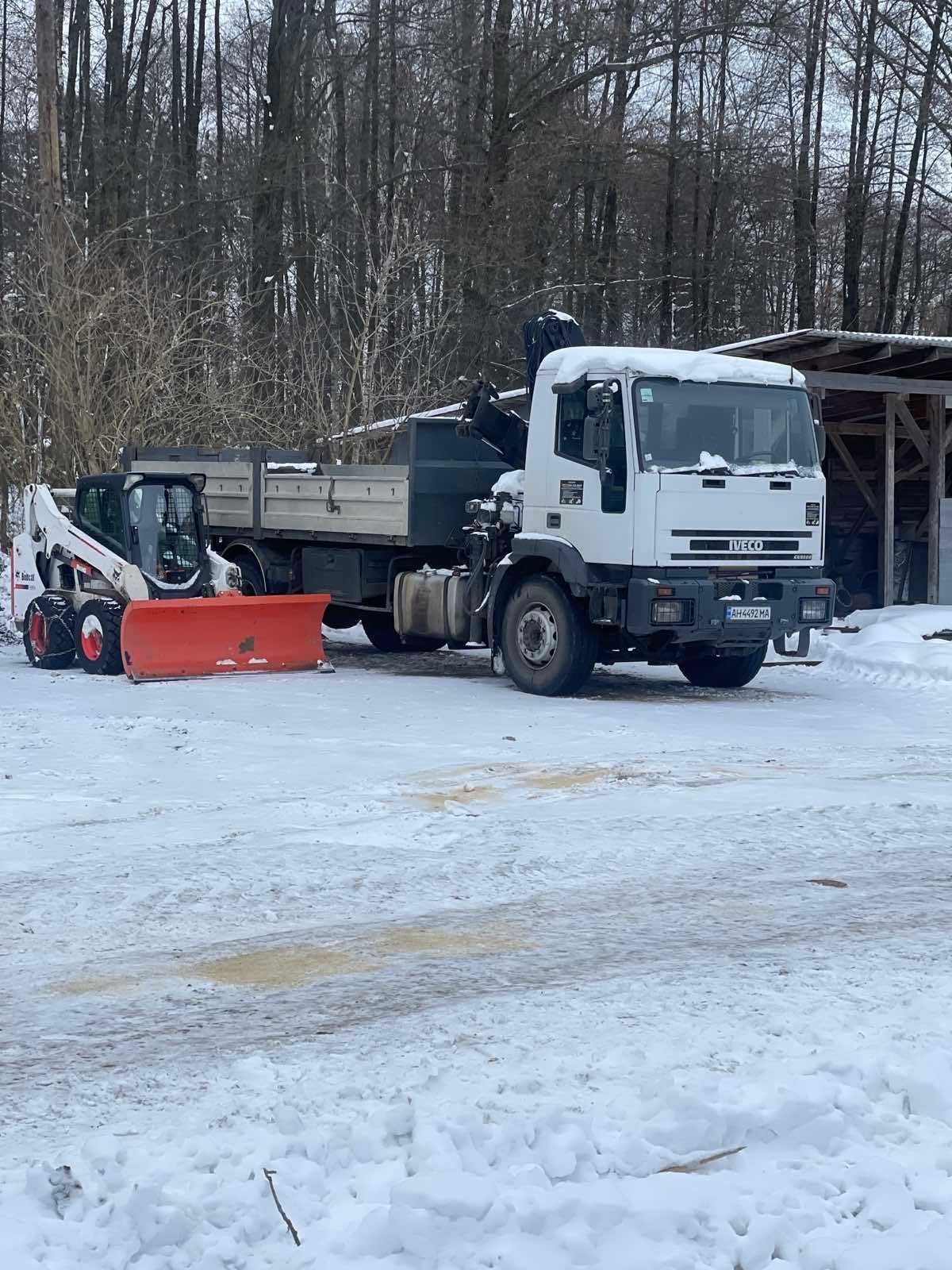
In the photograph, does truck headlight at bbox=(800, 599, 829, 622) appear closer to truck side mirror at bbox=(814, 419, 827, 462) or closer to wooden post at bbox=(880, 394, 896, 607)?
truck side mirror at bbox=(814, 419, 827, 462)

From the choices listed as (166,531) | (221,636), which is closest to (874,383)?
(166,531)

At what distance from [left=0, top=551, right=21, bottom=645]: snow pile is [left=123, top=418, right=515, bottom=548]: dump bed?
2.81 meters

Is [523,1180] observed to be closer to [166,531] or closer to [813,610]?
[813,610]

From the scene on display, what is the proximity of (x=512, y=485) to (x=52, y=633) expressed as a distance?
475cm

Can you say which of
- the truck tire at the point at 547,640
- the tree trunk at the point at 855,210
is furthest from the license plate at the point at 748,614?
the tree trunk at the point at 855,210

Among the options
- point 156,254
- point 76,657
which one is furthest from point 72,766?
point 156,254

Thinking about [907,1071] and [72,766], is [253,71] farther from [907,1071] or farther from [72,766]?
[907,1071]


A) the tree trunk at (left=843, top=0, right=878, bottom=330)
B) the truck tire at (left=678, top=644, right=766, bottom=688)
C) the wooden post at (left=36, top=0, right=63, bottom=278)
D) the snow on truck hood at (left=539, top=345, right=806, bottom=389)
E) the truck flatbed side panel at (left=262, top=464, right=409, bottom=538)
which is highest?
the tree trunk at (left=843, top=0, right=878, bottom=330)

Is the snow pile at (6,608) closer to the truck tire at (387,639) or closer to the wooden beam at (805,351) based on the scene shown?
the truck tire at (387,639)

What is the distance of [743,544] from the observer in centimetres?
1280

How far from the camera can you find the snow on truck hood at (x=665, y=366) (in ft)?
41.4

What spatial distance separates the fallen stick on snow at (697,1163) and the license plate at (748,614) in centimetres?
908

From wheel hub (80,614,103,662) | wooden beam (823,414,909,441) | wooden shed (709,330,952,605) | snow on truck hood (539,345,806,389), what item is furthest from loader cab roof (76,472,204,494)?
wooden beam (823,414,909,441)

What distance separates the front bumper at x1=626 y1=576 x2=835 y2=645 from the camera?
40.8 ft
